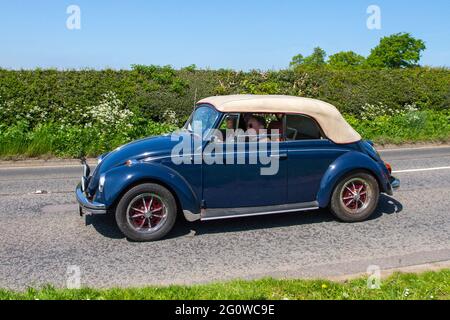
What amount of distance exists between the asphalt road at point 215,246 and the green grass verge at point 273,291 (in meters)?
0.46

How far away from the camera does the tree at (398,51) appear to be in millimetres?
42094

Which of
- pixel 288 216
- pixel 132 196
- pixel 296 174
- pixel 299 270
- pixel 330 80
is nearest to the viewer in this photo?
pixel 299 270

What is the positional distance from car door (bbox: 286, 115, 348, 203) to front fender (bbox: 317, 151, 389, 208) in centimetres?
6

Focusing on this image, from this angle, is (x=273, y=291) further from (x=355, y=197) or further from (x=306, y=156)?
(x=355, y=197)

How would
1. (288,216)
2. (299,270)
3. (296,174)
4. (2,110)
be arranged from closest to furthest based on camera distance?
(299,270) → (296,174) → (288,216) → (2,110)

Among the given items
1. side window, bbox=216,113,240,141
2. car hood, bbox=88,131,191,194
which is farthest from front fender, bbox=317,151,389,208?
car hood, bbox=88,131,191,194

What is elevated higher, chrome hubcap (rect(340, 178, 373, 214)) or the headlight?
the headlight

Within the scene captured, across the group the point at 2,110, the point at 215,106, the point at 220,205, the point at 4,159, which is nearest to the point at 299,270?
the point at 220,205

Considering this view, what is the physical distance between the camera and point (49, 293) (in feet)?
13.6

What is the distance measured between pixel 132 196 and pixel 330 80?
13684 millimetres

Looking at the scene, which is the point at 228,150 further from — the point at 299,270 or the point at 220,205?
the point at 299,270

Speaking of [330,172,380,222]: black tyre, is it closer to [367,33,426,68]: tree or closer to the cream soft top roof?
the cream soft top roof

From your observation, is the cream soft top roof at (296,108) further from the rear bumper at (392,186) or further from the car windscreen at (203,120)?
the rear bumper at (392,186)

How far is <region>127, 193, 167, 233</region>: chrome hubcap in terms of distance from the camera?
18.7 ft
